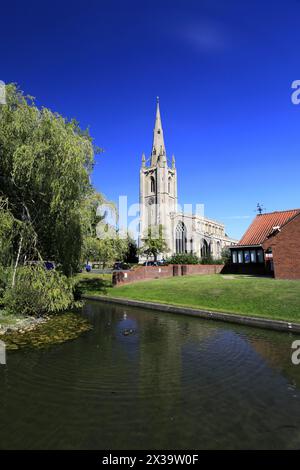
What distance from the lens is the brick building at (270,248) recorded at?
25058mm

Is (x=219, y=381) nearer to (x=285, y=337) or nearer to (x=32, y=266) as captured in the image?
(x=285, y=337)

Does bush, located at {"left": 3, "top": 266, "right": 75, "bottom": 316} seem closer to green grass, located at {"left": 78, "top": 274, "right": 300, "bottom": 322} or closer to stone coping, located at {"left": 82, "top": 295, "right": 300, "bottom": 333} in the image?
stone coping, located at {"left": 82, "top": 295, "right": 300, "bottom": 333}

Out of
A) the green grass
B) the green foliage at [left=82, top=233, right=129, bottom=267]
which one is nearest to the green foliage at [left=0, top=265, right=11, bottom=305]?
the green foliage at [left=82, top=233, right=129, bottom=267]

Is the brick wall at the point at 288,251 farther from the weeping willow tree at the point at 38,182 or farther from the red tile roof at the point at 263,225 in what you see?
the weeping willow tree at the point at 38,182

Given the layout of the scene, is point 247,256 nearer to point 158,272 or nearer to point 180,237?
point 158,272

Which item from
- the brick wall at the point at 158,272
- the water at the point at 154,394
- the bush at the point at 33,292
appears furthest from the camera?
the brick wall at the point at 158,272

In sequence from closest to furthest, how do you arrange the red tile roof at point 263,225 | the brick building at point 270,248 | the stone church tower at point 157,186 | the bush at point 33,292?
the bush at point 33,292 < the brick building at point 270,248 < the red tile roof at point 263,225 < the stone church tower at point 157,186

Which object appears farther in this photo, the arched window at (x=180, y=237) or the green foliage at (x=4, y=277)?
the arched window at (x=180, y=237)

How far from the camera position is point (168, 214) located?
3666 inches

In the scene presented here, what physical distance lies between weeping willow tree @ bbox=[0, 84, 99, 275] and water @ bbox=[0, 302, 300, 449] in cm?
639

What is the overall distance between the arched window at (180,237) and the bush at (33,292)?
2921 inches

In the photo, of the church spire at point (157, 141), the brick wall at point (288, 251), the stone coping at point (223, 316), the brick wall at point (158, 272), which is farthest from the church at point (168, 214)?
the stone coping at point (223, 316)

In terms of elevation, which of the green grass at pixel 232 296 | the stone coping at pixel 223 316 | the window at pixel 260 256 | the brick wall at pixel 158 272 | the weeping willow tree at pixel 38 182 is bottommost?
the stone coping at pixel 223 316
